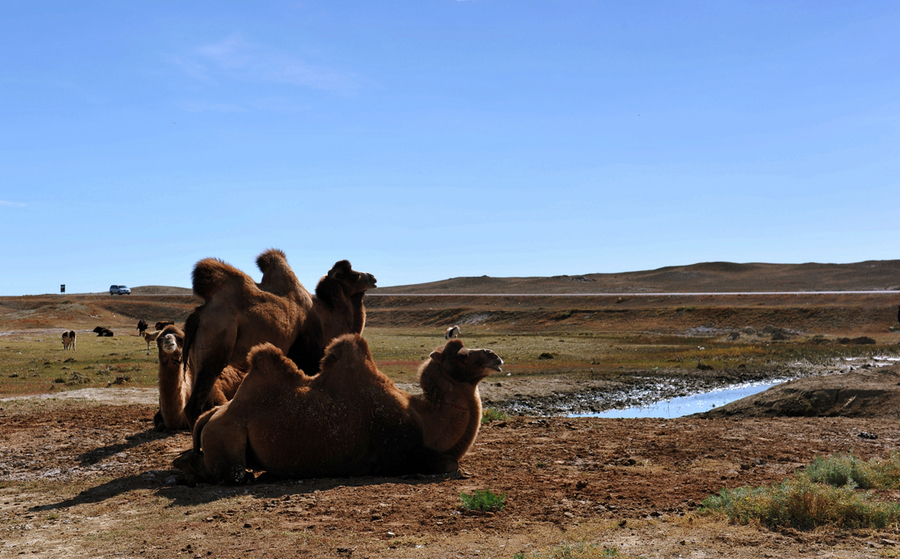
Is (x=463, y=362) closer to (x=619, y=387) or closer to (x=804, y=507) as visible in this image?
(x=804, y=507)

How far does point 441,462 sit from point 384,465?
627 millimetres

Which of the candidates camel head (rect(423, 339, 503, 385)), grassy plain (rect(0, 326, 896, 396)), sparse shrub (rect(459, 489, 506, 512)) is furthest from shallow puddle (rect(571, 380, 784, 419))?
sparse shrub (rect(459, 489, 506, 512))

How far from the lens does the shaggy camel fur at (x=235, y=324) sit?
30.0 ft

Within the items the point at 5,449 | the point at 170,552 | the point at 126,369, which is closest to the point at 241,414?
the point at 170,552

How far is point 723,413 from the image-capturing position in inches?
606

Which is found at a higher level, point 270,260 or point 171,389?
point 270,260

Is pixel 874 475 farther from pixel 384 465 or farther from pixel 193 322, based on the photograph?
pixel 193 322

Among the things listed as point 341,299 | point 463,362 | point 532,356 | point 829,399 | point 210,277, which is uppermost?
point 210,277

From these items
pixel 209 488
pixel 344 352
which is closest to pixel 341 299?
pixel 344 352

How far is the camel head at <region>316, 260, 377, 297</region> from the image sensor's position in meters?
11.6

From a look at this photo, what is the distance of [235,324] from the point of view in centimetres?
938

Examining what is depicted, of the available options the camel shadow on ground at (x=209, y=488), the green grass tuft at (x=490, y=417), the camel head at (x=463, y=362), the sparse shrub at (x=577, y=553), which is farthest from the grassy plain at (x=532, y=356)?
the sparse shrub at (x=577, y=553)

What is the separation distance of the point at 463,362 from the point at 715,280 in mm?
115898

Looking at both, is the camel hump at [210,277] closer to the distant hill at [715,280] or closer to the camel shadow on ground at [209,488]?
the camel shadow on ground at [209,488]
